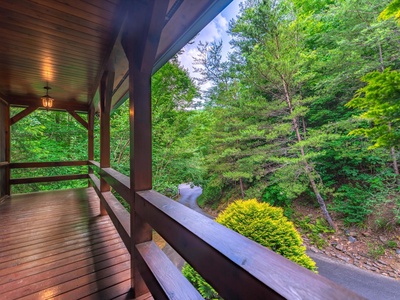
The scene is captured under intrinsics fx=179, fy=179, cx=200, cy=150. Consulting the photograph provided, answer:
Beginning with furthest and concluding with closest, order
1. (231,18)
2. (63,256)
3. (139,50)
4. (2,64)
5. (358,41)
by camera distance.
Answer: (231,18) → (358,41) → (2,64) → (63,256) → (139,50)

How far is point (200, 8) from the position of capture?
43.3 inches

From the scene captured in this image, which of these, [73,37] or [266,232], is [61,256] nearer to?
[73,37]

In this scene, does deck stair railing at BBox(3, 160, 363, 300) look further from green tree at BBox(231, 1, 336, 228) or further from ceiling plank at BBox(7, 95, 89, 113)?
green tree at BBox(231, 1, 336, 228)

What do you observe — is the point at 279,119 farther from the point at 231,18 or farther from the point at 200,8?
the point at 200,8

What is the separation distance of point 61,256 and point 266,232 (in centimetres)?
253

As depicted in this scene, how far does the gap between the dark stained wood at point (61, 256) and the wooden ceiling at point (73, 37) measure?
2111 mm

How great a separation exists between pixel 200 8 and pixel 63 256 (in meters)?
2.71

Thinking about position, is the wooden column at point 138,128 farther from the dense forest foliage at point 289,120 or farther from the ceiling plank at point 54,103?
the dense forest foliage at point 289,120

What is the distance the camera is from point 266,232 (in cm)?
251

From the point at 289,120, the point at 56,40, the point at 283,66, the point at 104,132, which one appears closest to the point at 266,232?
the point at 104,132

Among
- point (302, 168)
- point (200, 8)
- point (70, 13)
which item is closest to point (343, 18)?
point (302, 168)

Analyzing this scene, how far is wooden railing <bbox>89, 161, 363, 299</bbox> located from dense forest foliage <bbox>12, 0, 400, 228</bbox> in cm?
524

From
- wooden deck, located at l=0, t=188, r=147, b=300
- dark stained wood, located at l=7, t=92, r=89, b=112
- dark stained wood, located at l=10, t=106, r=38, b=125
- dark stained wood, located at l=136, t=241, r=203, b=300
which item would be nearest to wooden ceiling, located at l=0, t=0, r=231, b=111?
dark stained wood, located at l=7, t=92, r=89, b=112

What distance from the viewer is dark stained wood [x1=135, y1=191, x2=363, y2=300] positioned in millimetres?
406
